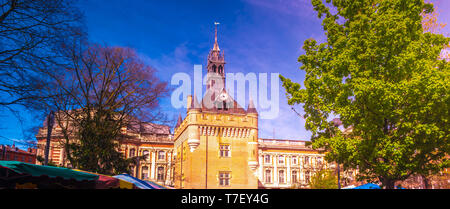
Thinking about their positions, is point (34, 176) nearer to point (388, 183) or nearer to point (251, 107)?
point (388, 183)

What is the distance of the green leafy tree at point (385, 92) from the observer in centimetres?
1222

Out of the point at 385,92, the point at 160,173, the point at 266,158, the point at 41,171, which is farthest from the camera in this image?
the point at 266,158

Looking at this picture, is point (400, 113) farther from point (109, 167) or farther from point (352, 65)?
point (109, 167)

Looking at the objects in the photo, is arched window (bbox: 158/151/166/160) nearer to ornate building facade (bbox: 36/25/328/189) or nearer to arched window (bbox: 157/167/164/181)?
arched window (bbox: 157/167/164/181)

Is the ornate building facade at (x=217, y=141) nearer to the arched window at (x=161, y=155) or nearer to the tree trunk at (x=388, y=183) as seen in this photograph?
the arched window at (x=161, y=155)

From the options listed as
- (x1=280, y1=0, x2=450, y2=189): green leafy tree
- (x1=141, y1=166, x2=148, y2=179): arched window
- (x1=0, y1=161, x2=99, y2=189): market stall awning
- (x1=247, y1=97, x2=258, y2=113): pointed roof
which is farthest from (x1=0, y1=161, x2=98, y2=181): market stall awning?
(x1=141, y1=166, x2=148, y2=179): arched window

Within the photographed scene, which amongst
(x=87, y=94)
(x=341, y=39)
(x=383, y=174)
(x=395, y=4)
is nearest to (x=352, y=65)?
(x=341, y=39)

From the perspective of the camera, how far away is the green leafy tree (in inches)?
481

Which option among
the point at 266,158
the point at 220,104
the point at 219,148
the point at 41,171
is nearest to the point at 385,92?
the point at 41,171

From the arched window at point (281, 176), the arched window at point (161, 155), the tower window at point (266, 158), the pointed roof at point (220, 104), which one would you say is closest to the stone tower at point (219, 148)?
the pointed roof at point (220, 104)

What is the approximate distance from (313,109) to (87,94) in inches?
556

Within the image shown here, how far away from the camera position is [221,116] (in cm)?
4062

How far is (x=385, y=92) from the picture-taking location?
12.1 m
